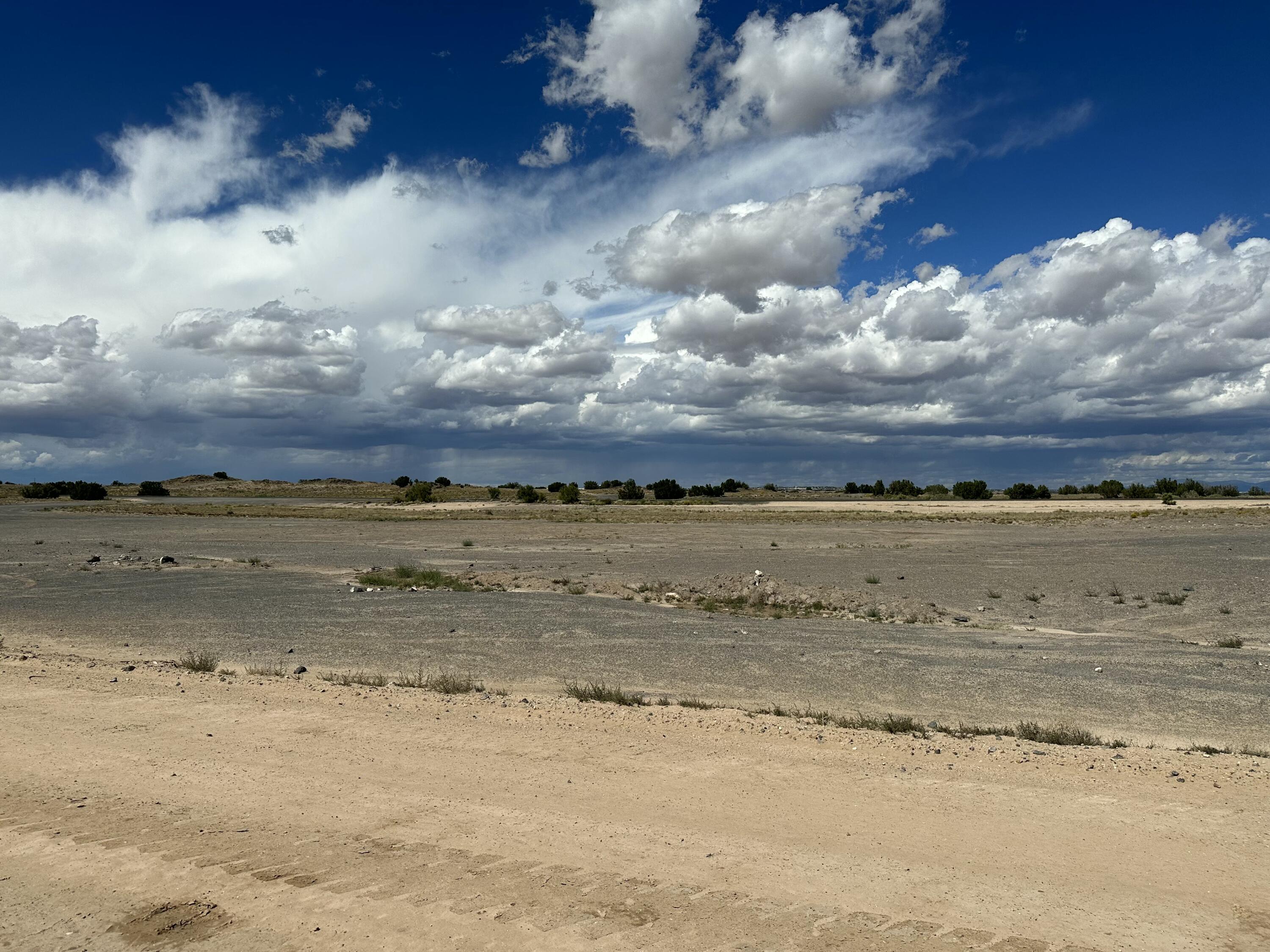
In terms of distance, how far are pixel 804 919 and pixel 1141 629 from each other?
19282 mm

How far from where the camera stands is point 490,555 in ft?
134

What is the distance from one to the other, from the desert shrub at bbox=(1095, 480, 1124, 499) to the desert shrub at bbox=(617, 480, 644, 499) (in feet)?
222

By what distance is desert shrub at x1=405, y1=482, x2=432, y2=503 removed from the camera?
11438 centimetres

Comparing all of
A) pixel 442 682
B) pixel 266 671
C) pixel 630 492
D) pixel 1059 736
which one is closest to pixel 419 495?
pixel 630 492

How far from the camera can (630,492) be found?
13138cm

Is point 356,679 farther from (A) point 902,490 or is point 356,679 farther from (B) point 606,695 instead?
(A) point 902,490

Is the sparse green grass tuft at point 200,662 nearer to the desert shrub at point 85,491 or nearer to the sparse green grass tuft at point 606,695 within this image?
the sparse green grass tuft at point 606,695

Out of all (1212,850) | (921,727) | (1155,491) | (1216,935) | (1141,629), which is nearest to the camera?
(1216,935)

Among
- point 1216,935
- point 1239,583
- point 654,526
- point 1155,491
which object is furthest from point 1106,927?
point 1155,491

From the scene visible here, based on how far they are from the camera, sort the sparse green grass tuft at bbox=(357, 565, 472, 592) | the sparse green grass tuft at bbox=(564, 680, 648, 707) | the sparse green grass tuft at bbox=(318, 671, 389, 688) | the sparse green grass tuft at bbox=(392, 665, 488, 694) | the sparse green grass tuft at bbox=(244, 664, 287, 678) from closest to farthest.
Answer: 1. the sparse green grass tuft at bbox=(564, 680, 648, 707)
2. the sparse green grass tuft at bbox=(392, 665, 488, 694)
3. the sparse green grass tuft at bbox=(318, 671, 389, 688)
4. the sparse green grass tuft at bbox=(244, 664, 287, 678)
5. the sparse green grass tuft at bbox=(357, 565, 472, 592)

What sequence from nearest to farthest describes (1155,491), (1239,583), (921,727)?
1. (921,727)
2. (1239,583)
3. (1155,491)

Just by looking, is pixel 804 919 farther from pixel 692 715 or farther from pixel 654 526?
pixel 654 526

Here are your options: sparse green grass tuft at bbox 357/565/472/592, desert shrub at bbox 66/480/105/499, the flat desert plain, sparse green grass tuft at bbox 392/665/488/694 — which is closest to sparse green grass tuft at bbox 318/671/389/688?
the flat desert plain

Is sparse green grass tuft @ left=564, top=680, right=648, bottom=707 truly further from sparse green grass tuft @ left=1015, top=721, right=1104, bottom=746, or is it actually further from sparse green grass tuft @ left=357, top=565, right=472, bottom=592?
sparse green grass tuft @ left=357, top=565, right=472, bottom=592
